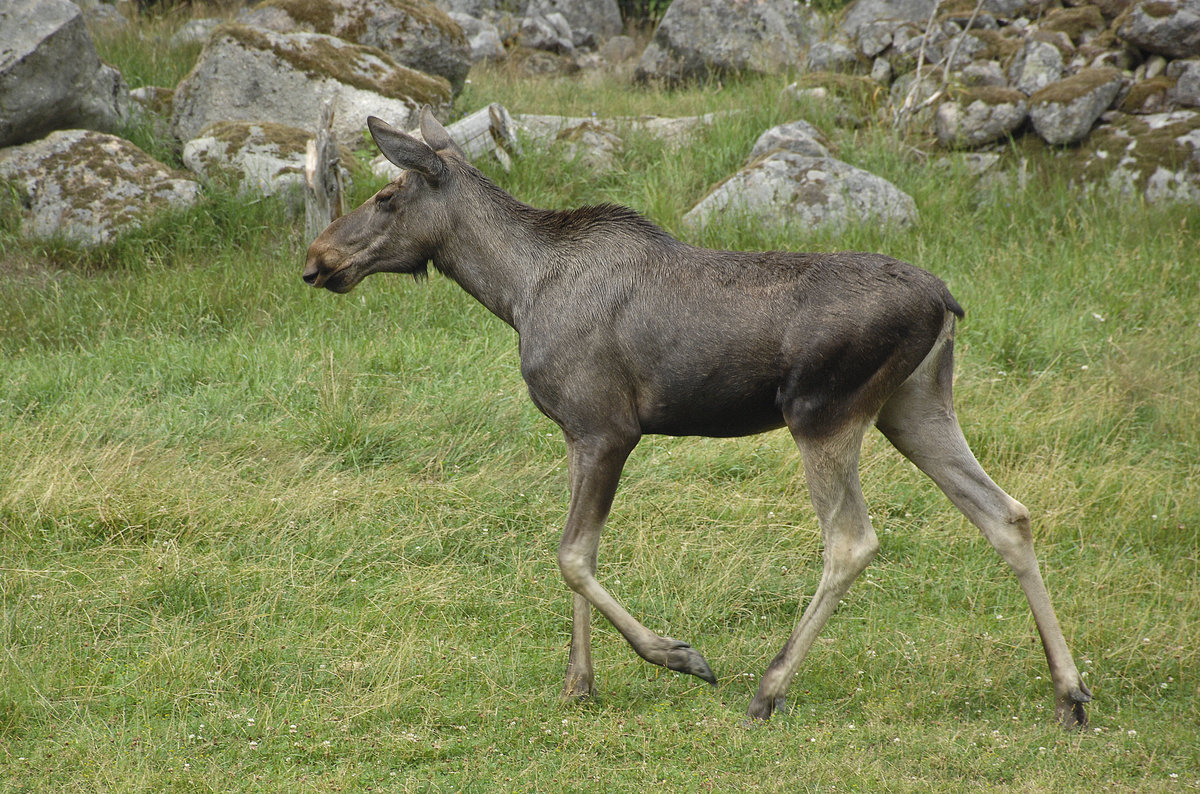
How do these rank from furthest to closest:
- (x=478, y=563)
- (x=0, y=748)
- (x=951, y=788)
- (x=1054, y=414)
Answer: (x=1054, y=414) → (x=478, y=563) → (x=0, y=748) → (x=951, y=788)

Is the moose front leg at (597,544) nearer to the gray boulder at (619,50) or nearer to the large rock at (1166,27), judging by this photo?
the large rock at (1166,27)

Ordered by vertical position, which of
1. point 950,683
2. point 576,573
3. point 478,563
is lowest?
point 478,563

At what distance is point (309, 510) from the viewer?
20.9ft

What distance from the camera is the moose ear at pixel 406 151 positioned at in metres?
4.83

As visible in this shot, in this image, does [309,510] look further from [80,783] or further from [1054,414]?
[1054,414]

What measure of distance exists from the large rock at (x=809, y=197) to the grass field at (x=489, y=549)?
1.03ft

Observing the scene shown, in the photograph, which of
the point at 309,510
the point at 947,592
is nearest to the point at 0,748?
the point at 309,510

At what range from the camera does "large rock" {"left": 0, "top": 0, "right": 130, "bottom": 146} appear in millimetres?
10148

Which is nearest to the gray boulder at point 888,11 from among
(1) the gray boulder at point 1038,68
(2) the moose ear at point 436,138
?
(1) the gray boulder at point 1038,68

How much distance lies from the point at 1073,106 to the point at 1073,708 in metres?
8.27

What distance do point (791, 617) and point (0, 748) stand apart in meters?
3.72

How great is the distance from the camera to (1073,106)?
1118 cm

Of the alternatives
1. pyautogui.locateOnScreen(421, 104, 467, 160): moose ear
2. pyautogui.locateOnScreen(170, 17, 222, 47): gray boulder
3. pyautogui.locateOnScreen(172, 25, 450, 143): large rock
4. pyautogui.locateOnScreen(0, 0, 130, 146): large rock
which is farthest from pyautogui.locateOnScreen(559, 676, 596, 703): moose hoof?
pyautogui.locateOnScreen(170, 17, 222, 47): gray boulder

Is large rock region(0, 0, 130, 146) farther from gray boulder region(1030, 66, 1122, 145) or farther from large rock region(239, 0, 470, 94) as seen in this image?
gray boulder region(1030, 66, 1122, 145)
